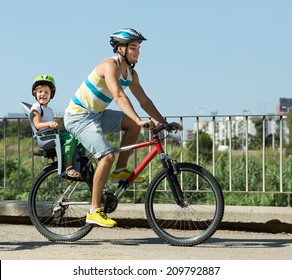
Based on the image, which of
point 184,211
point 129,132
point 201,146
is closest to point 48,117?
point 129,132

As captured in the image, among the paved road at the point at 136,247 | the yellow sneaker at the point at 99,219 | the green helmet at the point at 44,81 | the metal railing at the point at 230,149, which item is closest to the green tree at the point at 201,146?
the metal railing at the point at 230,149

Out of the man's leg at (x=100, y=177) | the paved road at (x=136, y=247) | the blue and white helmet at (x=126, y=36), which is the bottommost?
the paved road at (x=136, y=247)

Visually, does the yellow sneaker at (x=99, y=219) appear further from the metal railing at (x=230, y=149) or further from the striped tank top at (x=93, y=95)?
the metal railing at (x=230, y=149)

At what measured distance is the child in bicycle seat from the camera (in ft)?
24.7

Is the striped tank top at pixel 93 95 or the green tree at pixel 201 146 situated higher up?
the striped tank top at pixel 93 95

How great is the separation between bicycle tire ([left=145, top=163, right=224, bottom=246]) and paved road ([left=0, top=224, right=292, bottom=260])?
13 cm

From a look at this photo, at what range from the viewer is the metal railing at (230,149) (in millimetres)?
9372

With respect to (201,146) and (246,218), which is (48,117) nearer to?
(246,218)

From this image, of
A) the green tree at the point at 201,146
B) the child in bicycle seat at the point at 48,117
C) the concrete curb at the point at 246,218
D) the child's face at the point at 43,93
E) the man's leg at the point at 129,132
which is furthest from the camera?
the green tree at the point at 201,146

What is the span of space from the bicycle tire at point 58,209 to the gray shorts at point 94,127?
0.51 m

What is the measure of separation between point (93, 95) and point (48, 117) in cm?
65

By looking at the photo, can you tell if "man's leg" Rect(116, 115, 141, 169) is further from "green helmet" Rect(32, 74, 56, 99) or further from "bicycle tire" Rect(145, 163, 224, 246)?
"green helmet" Rect(32, 74, 56, 99)

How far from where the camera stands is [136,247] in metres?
7.32
